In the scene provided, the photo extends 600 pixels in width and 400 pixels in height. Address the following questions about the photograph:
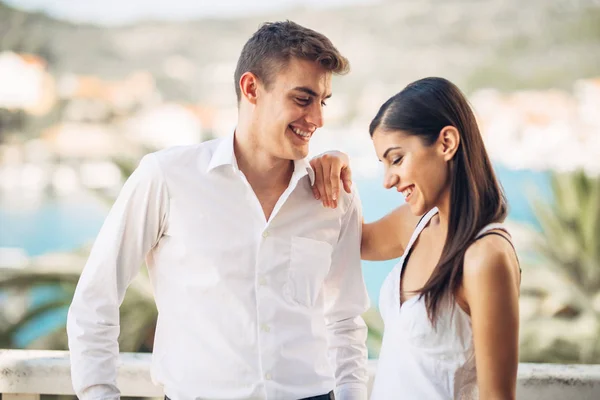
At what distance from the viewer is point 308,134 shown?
2.06 metres

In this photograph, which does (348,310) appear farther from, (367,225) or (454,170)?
(454,170)

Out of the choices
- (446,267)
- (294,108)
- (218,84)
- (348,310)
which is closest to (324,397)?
(348,310)

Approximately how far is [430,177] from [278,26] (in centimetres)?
61

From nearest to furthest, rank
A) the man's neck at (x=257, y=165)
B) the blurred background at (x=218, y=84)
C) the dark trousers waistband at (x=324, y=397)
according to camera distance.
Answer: the dark trousers waistband at (x=324, y=397) → the man's neck at (x=257, y=165) → the blurred background at (x=218, y=84)

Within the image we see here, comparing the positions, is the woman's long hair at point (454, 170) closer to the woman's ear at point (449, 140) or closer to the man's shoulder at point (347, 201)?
the woman's ear at point (449, 140)

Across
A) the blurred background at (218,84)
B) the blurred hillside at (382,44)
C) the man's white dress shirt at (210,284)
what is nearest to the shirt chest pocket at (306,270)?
the man's white dress shirt at (210,284)

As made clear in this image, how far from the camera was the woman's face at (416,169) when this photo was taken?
1839 mm

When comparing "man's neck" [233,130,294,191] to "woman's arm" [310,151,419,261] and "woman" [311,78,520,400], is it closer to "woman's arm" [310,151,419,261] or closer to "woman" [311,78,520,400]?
"woman's arm" [310,151,419,261]

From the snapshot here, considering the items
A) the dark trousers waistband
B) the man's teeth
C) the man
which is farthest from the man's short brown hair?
the dark trousers waistband

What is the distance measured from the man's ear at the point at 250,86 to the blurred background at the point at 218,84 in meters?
4.71

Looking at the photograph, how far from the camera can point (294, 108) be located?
202 cm

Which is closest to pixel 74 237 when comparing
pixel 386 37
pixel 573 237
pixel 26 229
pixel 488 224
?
pixel 26 229

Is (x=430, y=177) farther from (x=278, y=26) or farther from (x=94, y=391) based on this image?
(x=94, y=391)

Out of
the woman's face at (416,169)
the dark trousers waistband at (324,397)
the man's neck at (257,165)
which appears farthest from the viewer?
the man's neck at (257,165)
